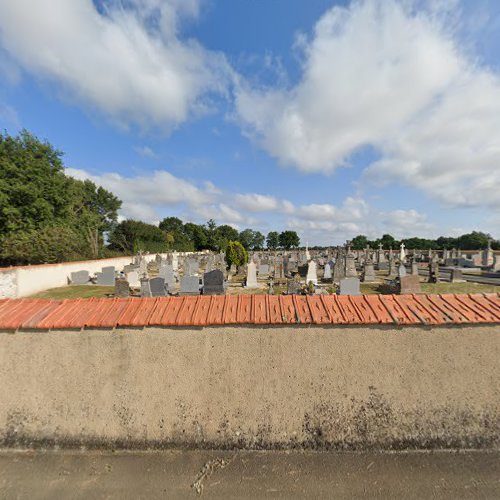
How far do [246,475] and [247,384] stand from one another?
35.3 inches

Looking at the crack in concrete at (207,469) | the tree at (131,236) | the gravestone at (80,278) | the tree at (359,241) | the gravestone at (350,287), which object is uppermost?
the tree at (359,241)

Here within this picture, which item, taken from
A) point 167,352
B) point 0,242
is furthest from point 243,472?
point 0,242

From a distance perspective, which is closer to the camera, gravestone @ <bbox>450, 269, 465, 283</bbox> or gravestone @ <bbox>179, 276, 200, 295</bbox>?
gravestone @ <bbox>179, 276, 200, 295</bbox>

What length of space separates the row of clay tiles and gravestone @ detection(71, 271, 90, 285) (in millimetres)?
17361

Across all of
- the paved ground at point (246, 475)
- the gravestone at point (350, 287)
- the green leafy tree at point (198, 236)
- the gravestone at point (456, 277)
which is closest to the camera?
the paved ground at point (246, 475)

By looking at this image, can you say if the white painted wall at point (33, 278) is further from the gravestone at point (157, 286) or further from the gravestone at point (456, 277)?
the gravestone at point (456, 277)

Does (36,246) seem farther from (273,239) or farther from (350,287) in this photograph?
(273,239)

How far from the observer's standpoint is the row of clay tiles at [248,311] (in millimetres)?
3260

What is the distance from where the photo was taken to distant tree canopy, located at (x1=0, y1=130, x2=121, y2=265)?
19.3 m

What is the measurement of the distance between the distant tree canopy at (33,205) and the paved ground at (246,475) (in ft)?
68.6

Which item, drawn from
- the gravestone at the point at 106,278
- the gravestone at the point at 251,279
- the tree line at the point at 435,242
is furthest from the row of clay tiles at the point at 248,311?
the tree line at the point at 435,242

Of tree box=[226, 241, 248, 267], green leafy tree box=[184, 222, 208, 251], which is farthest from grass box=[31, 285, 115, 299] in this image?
green leafy tree box=[184, 222, 208, 251]

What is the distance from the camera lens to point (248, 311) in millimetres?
3361

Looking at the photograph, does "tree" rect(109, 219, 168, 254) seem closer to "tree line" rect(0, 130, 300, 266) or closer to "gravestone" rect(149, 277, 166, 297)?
"tree line" rect(0, 130, 300, 266)
